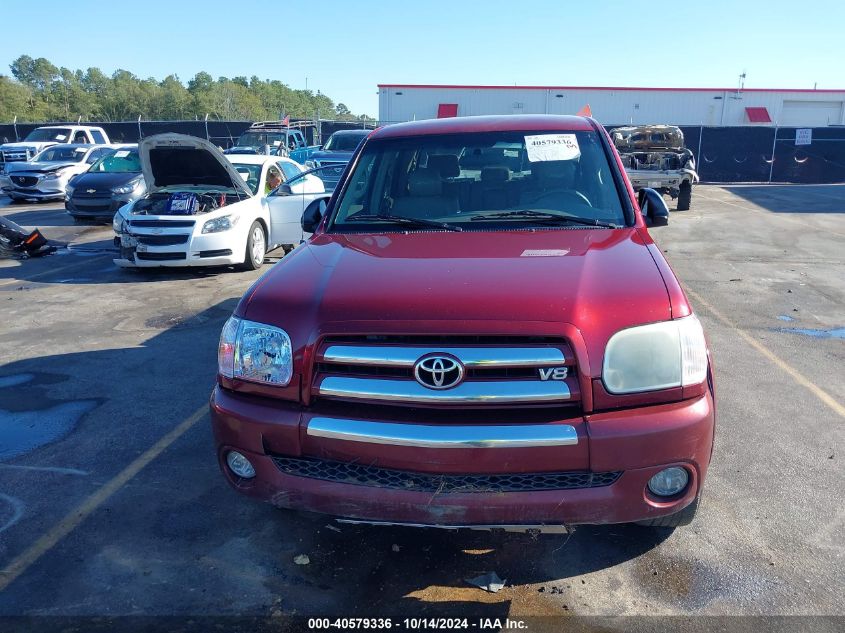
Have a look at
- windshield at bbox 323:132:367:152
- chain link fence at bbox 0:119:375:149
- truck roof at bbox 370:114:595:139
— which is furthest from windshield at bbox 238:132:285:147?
truck roof at bbox 370:114:595:139

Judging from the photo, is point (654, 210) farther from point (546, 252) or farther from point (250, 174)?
point (250, 174)

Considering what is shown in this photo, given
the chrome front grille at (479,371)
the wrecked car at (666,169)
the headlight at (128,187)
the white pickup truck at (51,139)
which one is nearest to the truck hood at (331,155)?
the headlight at (128,187)

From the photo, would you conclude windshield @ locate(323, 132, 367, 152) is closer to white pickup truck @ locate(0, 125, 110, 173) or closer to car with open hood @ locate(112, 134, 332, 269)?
white pickup truck @ locate(0, 125, 110, 173)

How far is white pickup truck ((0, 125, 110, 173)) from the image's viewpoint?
938 inches

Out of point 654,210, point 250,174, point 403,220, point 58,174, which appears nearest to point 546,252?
point 403,220

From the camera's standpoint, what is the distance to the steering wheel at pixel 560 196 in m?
3.92

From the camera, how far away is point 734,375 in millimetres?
5605

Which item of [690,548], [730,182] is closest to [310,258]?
[690,548]

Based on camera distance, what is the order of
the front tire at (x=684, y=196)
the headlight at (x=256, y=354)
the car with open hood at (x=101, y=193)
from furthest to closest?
1. the front tire at (x=684, y=196)
2. the car with open hood at (x=101, y=193)
3. the headlight at (x=256, y=354)

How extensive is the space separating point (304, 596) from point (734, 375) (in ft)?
13.5

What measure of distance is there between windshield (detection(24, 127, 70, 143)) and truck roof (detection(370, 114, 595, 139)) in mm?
23633

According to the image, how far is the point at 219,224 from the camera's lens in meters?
9.58

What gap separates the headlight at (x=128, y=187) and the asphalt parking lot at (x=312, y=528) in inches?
324

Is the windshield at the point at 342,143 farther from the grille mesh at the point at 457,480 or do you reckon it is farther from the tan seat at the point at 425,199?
the grille mesh at the point at 457,480
